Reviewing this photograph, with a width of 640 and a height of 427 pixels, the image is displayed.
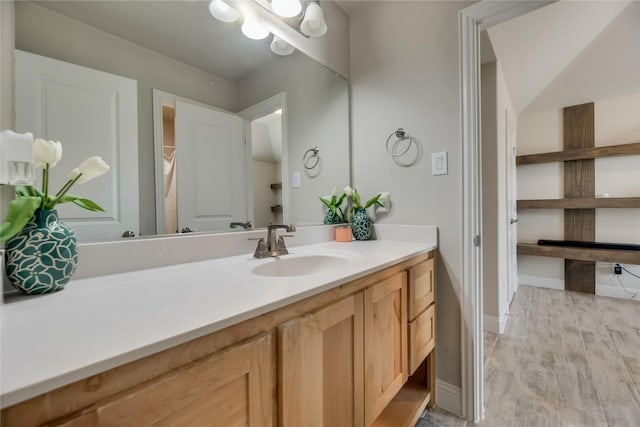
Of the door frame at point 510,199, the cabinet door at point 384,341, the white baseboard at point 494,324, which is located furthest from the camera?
the door frame at point 510,199

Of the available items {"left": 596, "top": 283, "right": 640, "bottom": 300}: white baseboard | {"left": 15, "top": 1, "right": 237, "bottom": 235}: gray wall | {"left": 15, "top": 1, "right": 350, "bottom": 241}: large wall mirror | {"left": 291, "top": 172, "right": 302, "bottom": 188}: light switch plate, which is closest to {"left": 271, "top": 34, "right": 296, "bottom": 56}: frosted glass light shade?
{"left": 15, "top": 1, "right": 350, "bottom": 241}: large wall mirror

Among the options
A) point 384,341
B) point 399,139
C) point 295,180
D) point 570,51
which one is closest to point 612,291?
point 570,51

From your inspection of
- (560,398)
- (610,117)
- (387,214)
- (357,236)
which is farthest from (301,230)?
(610,117)

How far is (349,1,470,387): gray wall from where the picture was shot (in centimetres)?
135

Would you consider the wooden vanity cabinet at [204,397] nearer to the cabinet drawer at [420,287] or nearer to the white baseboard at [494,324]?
the cabinet drawer at [420,287]

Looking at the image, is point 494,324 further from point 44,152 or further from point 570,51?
point 44,152

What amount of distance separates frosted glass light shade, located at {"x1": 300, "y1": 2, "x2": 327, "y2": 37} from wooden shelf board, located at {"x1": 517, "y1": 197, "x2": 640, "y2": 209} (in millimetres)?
3295

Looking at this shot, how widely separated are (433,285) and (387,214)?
1.49ft

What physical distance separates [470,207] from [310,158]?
89cm

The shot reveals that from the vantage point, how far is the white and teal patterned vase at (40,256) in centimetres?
61

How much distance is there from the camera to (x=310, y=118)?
64.8 inches

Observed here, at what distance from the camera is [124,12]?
90cm

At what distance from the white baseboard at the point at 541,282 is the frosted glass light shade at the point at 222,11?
13.3 feet

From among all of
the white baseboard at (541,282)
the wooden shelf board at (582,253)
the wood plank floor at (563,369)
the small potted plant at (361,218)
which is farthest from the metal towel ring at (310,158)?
the white baseboard at (541,282)
